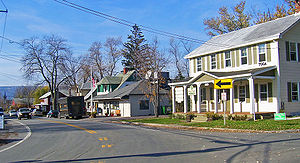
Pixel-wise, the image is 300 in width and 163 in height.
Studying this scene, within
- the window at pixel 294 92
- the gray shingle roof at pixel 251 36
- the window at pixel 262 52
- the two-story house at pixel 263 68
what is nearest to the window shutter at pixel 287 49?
the two-story house at pixel 263 68

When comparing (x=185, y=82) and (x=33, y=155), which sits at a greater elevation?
(x=185, y=82)

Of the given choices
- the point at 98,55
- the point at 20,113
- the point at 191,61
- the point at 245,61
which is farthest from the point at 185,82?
the point at 98,55

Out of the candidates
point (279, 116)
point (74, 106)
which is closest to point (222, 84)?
point (279, 116)

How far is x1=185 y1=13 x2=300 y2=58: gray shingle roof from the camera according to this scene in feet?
79.7

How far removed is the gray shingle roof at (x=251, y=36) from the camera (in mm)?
24297

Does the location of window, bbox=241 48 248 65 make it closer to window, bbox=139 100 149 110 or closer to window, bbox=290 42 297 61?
window, bbox=290 42 297 61

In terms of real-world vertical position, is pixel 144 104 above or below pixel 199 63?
below

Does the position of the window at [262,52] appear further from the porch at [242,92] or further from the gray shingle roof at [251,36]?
the porch at [242,92]

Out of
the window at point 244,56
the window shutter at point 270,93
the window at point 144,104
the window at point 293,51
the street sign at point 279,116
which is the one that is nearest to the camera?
the street sign at point 279,116

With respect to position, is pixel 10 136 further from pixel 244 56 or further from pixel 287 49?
pixel 287 49

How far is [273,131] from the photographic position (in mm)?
16766

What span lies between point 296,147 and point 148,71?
25.0m

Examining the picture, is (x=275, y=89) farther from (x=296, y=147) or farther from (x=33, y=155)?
(x=33, y=155)

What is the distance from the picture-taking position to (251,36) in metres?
26.8
